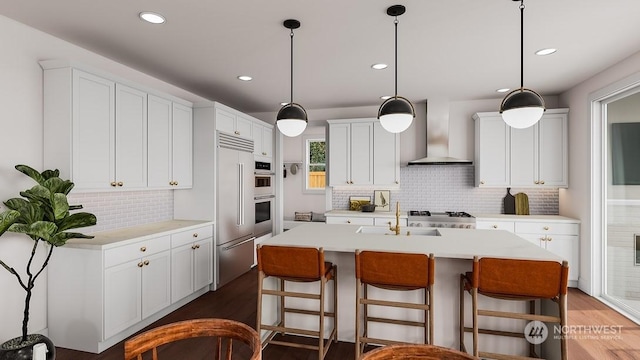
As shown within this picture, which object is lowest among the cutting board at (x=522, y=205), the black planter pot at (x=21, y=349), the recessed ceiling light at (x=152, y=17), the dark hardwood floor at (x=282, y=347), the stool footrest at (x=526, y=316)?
the dark hardwood floor at (x=282, y=347)

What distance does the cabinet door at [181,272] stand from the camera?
3438 mm

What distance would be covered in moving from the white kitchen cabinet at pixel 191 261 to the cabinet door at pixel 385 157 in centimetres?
272

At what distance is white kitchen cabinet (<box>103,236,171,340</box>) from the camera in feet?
8.88

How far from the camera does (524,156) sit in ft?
15.4

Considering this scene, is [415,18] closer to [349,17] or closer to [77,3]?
[349,17]

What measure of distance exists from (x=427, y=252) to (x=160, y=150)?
302 cm

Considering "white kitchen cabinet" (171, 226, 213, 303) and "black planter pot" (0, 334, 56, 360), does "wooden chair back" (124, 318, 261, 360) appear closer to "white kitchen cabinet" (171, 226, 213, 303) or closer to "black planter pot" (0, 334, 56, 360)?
"black planter pot" (0, 334, 56, 360)

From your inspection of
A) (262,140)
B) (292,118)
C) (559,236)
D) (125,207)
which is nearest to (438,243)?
(292,118)

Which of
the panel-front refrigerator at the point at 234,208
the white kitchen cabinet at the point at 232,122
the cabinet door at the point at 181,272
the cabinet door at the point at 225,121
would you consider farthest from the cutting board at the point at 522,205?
the cabinet door at the point at 181,272

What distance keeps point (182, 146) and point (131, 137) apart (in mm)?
747

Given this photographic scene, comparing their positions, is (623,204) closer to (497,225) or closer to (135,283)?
(497,225)

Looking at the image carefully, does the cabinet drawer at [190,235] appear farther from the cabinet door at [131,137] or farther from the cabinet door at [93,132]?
the cabinet door at [93,132]

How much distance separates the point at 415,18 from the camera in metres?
2.55

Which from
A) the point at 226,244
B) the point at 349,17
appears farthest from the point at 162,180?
the point at 349,17
